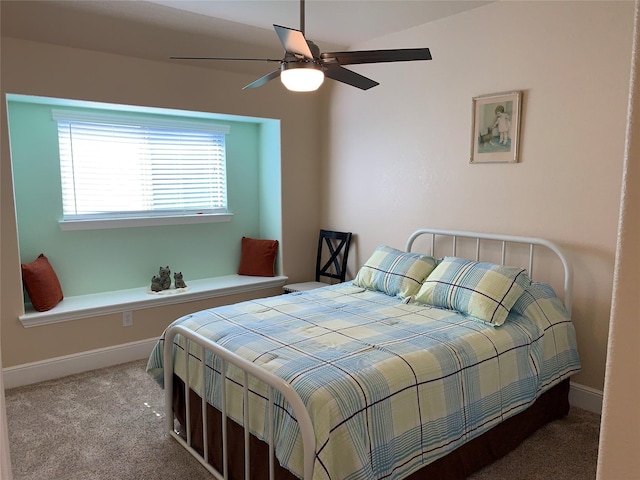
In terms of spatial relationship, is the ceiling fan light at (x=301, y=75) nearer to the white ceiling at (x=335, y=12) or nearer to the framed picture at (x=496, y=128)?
the white ceiling at (x=335, y=12)

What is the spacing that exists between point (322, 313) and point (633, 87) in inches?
95.6

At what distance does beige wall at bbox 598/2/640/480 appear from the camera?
49cm

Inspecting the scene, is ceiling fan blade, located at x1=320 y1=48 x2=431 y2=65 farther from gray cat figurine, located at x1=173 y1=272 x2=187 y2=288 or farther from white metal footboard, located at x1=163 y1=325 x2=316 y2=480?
gray cat figurine, located at x1=173 y1=272 x2=187 y2=288

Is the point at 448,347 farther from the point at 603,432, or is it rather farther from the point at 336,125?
the point at 336,125

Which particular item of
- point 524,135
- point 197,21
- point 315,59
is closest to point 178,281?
point 197,21

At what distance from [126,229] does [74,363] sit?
1173mm

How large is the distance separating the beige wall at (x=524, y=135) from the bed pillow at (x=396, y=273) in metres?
0.51

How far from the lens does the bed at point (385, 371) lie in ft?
5.96

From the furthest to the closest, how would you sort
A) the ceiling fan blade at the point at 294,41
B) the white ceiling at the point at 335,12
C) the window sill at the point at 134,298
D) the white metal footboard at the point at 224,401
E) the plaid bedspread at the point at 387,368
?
the window sill at the point at 134,298 < the white ceiling at the point at 335,12 < the ceiling fan blade at the point at 294,41 < the plaid bedspread at the point at 387,368 < the white metal footboard at the point at 224,401

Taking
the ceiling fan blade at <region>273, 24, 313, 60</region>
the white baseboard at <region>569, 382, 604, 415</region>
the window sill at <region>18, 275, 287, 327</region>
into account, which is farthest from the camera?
the window sill at <region>18, 275, 287, 327</region>

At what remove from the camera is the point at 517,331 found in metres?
2.55

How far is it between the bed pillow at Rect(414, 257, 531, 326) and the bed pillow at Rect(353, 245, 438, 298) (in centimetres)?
12

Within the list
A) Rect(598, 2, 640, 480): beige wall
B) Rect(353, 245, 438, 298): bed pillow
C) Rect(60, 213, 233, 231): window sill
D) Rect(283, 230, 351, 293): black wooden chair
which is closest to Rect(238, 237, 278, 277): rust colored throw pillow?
Rect(283, 230, 351, 293): black wooden chair

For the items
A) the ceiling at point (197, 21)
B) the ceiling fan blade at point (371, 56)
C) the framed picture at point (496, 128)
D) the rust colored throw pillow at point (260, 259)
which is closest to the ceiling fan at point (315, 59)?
the ceiling fan blade at point (371, 56)
